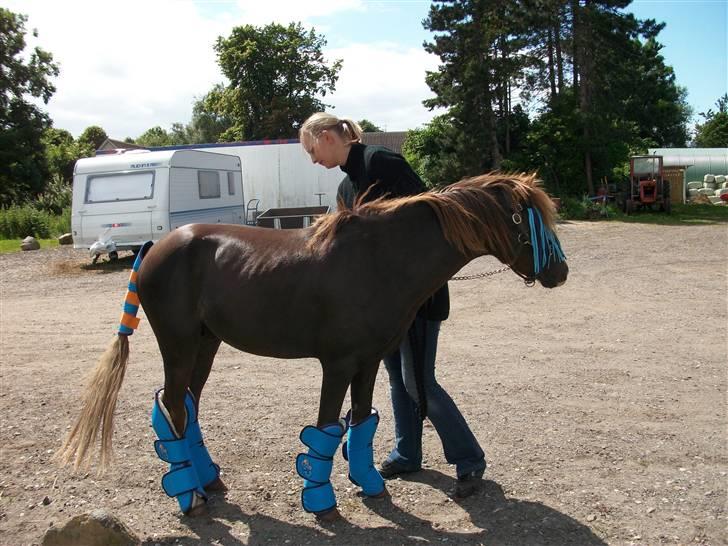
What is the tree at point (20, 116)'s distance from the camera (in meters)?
31.0

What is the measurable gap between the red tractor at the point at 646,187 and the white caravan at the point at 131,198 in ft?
50.3

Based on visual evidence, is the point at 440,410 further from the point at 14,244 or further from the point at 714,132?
the point at 714,132

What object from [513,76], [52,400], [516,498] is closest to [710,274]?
[516,498]

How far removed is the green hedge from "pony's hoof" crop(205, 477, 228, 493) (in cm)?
2107

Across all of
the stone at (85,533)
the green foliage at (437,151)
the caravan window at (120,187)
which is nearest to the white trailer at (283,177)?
the green foliage at (437,151)

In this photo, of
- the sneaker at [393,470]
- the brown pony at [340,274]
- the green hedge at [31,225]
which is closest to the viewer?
the brown pony at [340,274]

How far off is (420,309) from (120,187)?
13.1m

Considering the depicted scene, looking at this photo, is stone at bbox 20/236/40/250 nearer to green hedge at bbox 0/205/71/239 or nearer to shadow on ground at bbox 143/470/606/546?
green hedge at bbox 0/205/71/239

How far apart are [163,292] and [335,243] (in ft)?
3.14

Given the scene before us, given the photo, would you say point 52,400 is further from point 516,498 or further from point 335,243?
point 516,498

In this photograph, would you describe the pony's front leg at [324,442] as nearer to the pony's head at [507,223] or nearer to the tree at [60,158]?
the pony's head at [507,223]

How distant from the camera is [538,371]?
5.44 meters

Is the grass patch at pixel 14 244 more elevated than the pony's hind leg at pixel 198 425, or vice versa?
the grass patch at pixel 14 244

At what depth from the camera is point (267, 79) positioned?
42.3 metres
